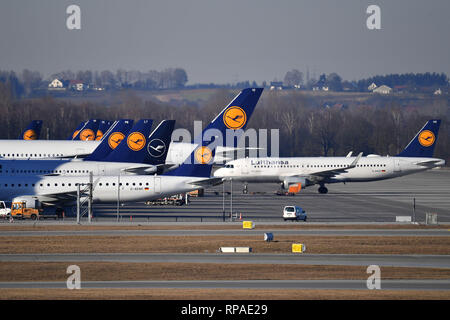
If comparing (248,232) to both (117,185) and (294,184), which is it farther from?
(294,184)

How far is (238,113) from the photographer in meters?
65.1

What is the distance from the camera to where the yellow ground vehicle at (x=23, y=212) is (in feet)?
197

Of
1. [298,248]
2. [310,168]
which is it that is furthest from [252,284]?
[310,168]

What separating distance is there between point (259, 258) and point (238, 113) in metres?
25.5

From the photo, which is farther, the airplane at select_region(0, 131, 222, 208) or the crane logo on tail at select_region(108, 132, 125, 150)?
the crane logo on tail at select_region(108, 132, 125, 150)

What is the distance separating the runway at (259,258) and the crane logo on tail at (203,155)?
18.7 meters

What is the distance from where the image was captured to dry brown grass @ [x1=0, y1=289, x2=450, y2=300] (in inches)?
1202

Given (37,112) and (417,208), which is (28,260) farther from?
(37,112)

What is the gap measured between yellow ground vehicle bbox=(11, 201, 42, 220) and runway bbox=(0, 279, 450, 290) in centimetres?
2627

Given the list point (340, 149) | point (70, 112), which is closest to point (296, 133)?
point (340, 149)

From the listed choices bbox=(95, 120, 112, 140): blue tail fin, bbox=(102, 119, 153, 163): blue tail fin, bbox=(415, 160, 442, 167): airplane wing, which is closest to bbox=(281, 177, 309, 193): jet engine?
bbox=(415, 160, 442, 167): airplane wing

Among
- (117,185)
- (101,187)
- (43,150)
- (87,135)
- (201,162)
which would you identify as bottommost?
(101,187)

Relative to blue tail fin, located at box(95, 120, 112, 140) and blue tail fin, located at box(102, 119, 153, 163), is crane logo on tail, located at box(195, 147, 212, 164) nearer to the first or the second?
blue tail fin, located at box(102, 119, 153, 163)

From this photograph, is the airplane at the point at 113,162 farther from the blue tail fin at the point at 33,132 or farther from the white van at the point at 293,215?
the blue tail fin at the point at 33,132
